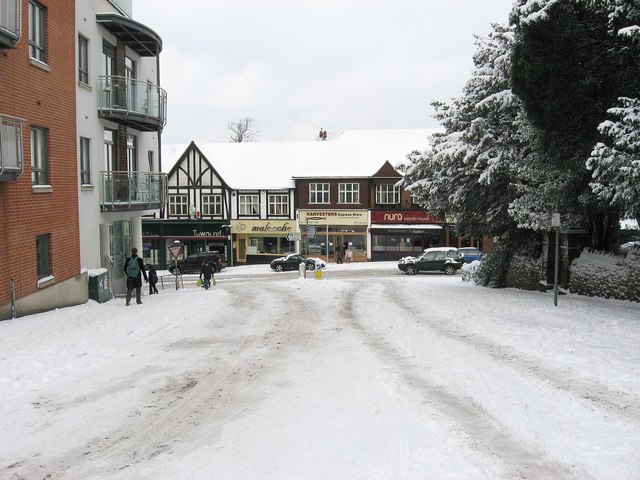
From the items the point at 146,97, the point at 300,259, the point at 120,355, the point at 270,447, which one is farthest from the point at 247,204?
the point at 270,447

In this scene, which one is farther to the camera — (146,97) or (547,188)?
(146,97)

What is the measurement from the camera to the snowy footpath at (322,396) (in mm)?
6129

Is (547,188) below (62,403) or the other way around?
the other way around

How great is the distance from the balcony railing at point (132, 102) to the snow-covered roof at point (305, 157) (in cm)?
2719

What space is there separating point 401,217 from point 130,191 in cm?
3047

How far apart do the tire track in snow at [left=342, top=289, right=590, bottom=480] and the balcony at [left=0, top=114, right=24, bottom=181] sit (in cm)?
874

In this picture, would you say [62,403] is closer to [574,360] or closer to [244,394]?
[244,394]

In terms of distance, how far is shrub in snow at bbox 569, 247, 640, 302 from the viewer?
16444 millimetres

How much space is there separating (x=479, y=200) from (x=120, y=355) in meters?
14.4

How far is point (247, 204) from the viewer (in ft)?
166

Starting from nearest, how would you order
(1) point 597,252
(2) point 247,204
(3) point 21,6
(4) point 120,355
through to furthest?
(4) point 120,355 < (3) point 21,6 < (1) point 597,252 < (2) point 247,204

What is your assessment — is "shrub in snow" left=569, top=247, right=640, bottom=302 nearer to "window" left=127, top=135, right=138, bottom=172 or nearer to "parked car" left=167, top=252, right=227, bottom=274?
"window" left=127, top=135, right=138, bottom=172

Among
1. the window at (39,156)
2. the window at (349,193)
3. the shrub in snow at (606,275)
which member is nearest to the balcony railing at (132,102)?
the window at (39,156)

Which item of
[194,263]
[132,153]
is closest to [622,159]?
[132,153]
